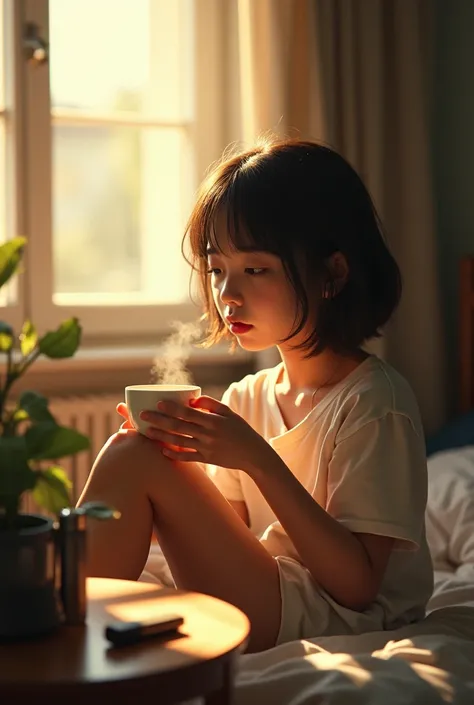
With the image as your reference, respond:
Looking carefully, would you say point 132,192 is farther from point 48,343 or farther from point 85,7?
point 48,343

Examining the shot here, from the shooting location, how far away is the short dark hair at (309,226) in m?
1.57

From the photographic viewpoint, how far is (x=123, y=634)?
0.96 metres

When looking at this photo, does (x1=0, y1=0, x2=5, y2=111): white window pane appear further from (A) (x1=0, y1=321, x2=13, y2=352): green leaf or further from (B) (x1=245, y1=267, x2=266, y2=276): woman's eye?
(A) (x1=0, y1=321, x2=13, y2=352): green leaf

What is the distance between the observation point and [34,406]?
3.24 ft

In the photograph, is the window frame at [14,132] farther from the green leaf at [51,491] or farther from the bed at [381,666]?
the green leaf at [51,491]

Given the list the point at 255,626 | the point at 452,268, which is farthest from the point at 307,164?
the point at 452,268

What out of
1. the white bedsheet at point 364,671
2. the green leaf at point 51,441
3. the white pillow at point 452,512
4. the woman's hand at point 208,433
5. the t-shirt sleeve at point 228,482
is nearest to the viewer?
the green leaf at point 51,441

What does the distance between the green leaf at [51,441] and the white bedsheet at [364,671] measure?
0.41 metres

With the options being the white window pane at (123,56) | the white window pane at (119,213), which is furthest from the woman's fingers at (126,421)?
the white window pane at (123,56)

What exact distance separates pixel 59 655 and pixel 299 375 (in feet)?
2.80

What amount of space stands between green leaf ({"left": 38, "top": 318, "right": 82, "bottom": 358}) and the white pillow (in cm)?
120

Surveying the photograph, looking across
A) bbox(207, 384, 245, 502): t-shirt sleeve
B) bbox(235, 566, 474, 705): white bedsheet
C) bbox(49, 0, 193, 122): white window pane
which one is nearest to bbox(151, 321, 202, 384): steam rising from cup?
bbox(49, 0, 193, 122): white window pane

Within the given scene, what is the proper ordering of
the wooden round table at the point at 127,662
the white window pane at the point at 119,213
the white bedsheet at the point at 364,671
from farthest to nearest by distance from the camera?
the white window pane at the point at 119,213
the white bedsheet at the point at 364,671
the wooden round table at the point at 127,662

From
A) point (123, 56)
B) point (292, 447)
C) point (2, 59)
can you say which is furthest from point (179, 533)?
point (123, 56)
